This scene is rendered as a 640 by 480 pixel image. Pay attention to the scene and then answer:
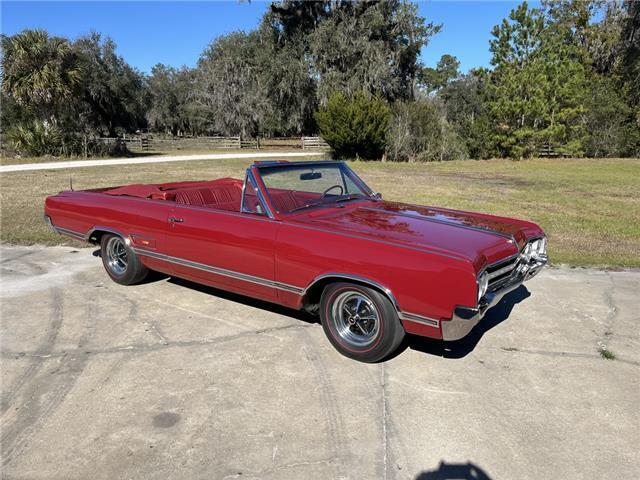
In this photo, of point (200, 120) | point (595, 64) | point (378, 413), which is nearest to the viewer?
point (378, 413)

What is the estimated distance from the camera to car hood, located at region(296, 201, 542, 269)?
3.32 m

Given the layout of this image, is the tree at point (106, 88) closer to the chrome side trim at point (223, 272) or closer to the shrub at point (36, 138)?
the shrub at point (36, 138)

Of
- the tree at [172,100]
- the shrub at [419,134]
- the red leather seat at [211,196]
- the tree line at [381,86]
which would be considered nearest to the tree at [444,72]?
the tree at [172,100]

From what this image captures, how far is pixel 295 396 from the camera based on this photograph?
3125 millimetres

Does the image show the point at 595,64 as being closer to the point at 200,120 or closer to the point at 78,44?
the point at 78,44

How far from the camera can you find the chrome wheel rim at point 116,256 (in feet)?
17.1

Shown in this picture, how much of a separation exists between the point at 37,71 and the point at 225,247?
951 inches

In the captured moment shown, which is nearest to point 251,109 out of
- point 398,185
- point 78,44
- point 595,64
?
point 78,44

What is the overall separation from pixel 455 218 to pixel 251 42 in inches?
1763

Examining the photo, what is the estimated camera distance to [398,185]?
46.4 feet

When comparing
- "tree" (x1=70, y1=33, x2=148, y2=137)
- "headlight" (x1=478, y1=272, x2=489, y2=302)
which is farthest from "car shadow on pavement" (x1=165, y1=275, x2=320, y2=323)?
"tree" (x1=70, y1=33, x2=148, y2=137)

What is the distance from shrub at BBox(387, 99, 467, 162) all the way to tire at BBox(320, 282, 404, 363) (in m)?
20.7

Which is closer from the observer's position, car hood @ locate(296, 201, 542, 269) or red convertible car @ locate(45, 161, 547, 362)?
red convertible car @ locate(45, 161, 547, 362)

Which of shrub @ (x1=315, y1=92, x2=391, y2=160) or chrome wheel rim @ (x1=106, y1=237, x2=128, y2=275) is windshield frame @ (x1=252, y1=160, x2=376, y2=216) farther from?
shrub @ (x1=315, y1=92, x2=391, y2=160)
